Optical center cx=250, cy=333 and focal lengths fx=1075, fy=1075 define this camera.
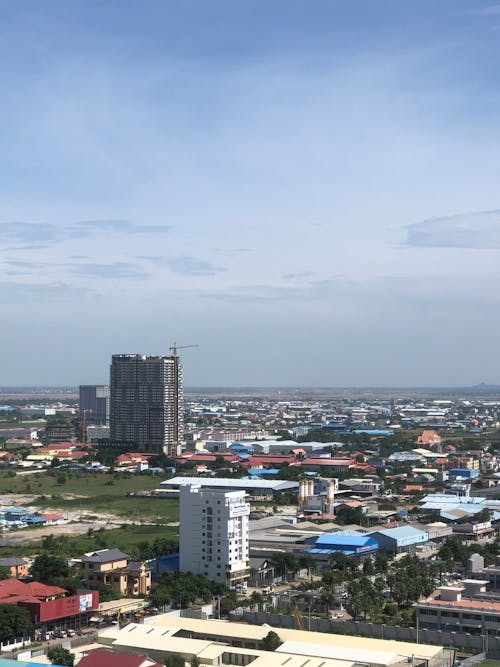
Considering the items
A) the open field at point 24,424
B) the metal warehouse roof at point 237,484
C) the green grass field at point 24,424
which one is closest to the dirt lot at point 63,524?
the metal warehouse roof at point 237,484

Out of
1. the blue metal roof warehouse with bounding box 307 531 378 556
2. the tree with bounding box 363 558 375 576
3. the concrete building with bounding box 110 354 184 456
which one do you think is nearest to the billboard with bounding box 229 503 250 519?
the blue metal roof warehouse with bounding box 307 531 378 556

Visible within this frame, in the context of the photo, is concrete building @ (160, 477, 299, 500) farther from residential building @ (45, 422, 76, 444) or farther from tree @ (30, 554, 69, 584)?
residential building @ (45, 422, 76, 444)

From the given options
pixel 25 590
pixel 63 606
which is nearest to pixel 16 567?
pixel 25 590

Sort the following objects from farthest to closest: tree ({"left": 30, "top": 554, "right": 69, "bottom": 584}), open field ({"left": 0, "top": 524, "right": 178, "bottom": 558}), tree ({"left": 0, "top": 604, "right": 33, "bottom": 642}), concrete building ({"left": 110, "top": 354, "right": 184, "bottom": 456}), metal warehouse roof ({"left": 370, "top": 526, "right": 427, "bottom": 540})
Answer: concrete building ({"left": 110, "top": 354, "right": 184, "bottom": 456})
metal warehouse roof ({"left": 370, "top": 526, "right": 427, "bottom": 540})
open field ({"left": 0, "top": 524, "right": 178, "bottom": 558})
tree ({"left": 30, "top": 554, "right": 69, "bottom": 584})
tree ({"left": 0, "top": 604, "right": 33, "bottom": 642})

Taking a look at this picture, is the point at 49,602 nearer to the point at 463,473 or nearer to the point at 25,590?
the point at 25,590

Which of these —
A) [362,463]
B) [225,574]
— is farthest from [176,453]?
[225,574]

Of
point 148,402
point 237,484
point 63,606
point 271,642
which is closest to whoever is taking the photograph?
point 271,642

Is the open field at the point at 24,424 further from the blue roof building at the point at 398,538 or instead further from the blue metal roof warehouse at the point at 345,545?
the blue metal roof warehouse at the point at 345,545
